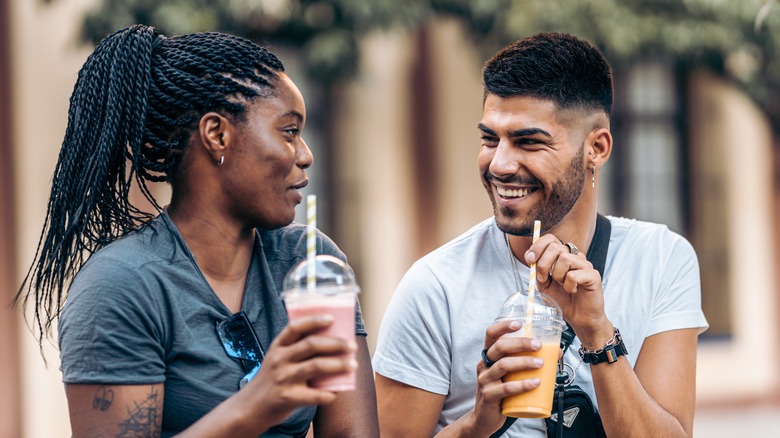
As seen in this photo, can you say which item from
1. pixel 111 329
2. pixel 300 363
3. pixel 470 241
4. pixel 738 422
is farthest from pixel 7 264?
pixel 738 422

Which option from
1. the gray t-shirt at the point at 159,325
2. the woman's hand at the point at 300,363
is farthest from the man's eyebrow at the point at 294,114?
the woman's hand at the point at 300,363

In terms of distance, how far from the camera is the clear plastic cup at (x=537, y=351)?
9.20 feet

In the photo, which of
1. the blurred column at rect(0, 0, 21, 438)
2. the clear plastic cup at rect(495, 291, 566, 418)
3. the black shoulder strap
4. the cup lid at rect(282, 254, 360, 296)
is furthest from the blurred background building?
the cup lid at rect(282, 254, 360, 296)

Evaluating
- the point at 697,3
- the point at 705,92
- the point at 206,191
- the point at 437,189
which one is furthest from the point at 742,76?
the point at 206,191

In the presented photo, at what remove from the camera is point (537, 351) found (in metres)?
2.82

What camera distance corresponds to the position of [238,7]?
28.6ft

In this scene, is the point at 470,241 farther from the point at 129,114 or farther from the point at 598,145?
A: the point at 129,114

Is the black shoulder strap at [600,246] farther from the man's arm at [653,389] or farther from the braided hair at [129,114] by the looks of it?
the braided hair at [129,114]

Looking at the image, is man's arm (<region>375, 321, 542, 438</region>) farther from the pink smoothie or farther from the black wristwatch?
the pink smoothie

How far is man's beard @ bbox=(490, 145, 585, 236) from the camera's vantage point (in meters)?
3.29

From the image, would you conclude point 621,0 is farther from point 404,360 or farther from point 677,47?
point 404,360

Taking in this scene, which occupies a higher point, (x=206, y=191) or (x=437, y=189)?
(x=437, y=189)

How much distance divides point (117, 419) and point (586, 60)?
1808mm

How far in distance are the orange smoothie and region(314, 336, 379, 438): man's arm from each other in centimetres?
34
